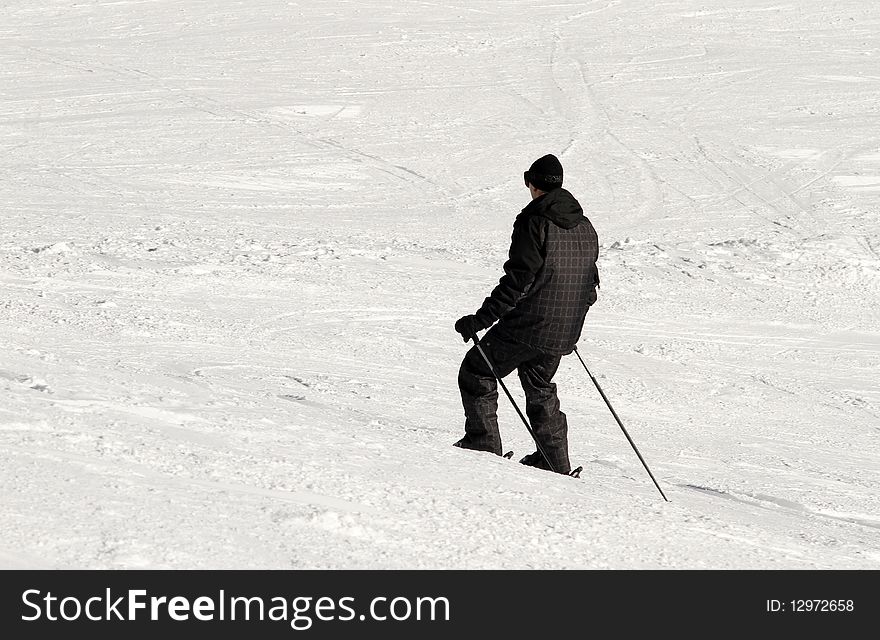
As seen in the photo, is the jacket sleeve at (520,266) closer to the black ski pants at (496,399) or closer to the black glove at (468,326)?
the black glove at (468,326)

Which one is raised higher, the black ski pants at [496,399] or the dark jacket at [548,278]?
the dark jacket at [548,278]

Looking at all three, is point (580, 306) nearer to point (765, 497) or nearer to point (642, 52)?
point (765, 497)

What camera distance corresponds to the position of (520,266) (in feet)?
17.8

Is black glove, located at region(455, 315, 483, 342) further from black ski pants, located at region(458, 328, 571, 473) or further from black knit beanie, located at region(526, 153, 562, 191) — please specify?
black knit beanie, located at region(526, 153, 562, 191)

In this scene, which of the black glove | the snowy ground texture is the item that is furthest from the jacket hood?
the snowy ground texture

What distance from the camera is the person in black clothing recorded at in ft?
17.7

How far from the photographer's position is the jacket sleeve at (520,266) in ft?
17.7

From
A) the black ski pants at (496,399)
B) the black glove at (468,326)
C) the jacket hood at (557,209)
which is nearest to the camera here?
the jacket hood at (557,209)

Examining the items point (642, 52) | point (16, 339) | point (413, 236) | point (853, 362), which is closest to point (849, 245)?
point (853, 362)

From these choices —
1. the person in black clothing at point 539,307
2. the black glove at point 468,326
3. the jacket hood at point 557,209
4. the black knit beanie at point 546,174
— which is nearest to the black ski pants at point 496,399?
the person in black clothing at point 539,307

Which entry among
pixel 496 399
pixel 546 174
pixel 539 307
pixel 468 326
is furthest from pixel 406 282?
pixel 546 174

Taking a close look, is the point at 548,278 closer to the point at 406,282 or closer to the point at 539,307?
the point at 539,307

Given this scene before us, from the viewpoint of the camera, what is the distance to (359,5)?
2619 cm

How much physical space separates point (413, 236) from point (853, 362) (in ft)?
16.4
